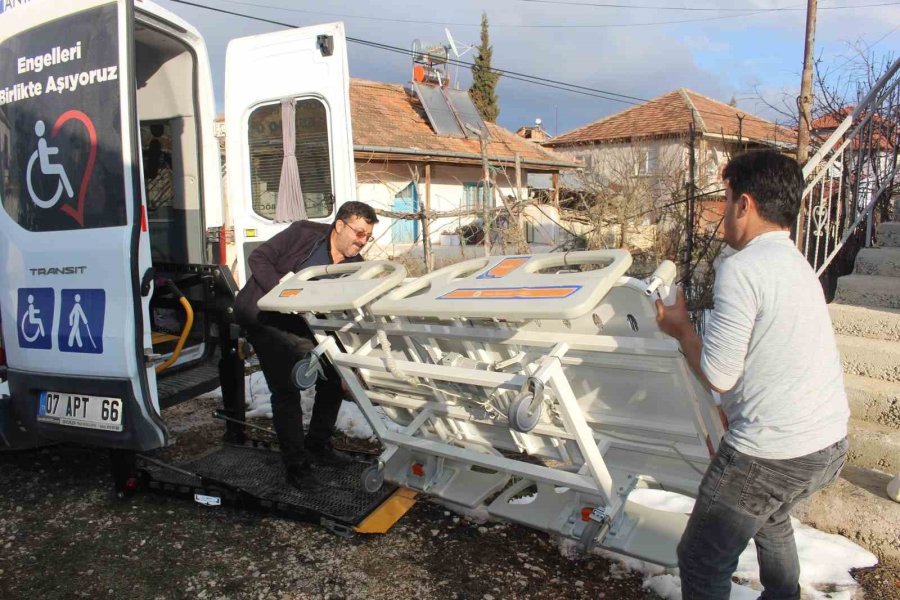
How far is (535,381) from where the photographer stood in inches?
91.4

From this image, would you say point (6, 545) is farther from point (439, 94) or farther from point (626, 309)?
point (439, 94)

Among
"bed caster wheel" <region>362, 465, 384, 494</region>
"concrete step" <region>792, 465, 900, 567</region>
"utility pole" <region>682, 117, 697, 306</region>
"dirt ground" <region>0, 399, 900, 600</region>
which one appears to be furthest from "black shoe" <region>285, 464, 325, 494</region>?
"utility pole" <region>682, 117, 697, 306</region>

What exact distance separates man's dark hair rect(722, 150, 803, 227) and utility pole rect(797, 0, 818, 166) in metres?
3.91

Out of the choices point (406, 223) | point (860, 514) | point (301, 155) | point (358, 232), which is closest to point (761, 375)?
point (860, 514)

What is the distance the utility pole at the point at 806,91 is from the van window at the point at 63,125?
16.3 ft

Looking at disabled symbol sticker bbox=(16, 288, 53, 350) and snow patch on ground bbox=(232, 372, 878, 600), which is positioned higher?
disabled symbol sticker bbox=(16, 288, 53, 350)

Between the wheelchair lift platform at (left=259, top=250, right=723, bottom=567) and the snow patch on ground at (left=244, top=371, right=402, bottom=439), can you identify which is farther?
the snow patch on ground at (left=244, top=371, right=402, bottom=439)

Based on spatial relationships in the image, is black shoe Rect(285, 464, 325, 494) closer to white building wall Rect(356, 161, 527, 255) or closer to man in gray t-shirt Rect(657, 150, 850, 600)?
man in gray t-shirt Rect(657, 150, 850, 600)

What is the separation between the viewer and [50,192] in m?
3.48

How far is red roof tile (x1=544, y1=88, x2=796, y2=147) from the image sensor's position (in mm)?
22766

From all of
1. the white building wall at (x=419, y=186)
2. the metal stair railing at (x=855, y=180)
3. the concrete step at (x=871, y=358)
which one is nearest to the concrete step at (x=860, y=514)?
the concrete step at (x=871, y=358)

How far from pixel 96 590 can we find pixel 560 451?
2.22m

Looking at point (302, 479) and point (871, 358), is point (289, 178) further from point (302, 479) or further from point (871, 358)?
point (871, 358)

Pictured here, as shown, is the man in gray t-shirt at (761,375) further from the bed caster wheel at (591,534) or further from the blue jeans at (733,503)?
the bed caster wheel at (591,534)
